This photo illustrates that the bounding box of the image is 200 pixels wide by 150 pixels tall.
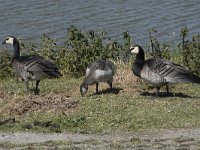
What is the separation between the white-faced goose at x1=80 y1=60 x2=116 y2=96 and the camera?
46.1 feet

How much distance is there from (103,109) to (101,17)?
464 inches

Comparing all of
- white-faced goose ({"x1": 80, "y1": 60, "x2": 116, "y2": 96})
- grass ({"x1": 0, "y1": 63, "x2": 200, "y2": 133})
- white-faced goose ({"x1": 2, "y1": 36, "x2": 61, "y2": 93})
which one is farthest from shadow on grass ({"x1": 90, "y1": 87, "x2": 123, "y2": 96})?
white-faced goose ({"x1": 2, "y1": 36, "x2": 61, "y2": 93})

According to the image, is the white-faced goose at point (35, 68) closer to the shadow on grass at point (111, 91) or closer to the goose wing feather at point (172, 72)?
the shadow on grass at point (111, 91)

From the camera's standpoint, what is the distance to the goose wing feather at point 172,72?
44.1 ft

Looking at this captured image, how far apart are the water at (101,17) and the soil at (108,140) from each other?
9.89m

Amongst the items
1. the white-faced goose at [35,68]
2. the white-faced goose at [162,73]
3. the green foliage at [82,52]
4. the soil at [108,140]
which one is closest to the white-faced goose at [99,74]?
the white-faced goose at [162,73]

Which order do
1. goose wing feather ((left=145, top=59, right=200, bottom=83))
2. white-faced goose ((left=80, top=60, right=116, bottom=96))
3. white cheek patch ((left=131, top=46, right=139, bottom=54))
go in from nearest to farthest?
goose wing feather ((left=145, top=59, right=200, bottom=83)) → white-faced goose ((left=80, top=60, right=116, bottom=96)) → white cheek patch ((left=131, top=46, right=139, bottom=54))

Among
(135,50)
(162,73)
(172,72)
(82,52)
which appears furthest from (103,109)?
(82,52)

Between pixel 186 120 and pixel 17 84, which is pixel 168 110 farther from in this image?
pixel 17 84

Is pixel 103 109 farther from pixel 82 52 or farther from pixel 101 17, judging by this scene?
pixel 101 17

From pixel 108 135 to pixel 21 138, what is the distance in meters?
1.44

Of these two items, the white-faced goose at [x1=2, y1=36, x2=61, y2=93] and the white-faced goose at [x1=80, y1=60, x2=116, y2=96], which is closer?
the white-faced goose at [x1=80, y1=60, x2=116, y2=96]

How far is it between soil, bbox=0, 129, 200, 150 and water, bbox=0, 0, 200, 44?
989 cm

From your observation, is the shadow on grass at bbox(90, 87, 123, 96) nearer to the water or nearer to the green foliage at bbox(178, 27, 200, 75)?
the green foliage at bbox(178, 27, 200, 75)
